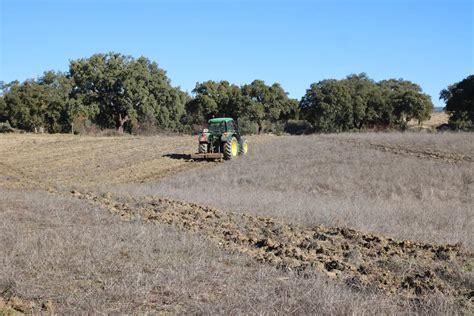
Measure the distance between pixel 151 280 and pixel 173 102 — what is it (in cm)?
5182

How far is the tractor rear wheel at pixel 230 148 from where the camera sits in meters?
25.3

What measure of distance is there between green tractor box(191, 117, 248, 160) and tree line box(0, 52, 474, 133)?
27.6m

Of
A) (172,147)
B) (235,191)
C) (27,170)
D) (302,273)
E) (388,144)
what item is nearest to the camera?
(302,273)

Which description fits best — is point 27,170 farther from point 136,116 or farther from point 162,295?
point 136,116

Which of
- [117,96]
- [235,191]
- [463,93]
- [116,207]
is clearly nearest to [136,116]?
[117,96]

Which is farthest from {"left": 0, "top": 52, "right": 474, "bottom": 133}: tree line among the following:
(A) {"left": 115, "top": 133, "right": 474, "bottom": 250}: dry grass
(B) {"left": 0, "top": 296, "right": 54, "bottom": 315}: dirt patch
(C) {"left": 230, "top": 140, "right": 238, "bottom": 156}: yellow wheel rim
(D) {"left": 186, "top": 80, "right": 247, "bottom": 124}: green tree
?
(B) {"left": 0, "top": 296, "right": 54, "bottom": 315}: dirt patch

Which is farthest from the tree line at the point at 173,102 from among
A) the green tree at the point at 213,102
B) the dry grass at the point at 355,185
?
the dry grass at the point at 355,185

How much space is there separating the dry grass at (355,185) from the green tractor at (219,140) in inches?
31.7

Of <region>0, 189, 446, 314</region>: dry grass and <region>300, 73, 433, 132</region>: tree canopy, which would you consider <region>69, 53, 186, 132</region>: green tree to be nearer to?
<region>300, 73, 433, 132</region>: tree canopy

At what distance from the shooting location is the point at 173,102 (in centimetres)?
5650

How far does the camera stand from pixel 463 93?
172ft

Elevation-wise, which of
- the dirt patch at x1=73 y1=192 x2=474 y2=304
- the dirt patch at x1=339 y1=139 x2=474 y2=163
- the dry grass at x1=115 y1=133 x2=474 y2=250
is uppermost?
the dirt patch at x1=339 y1=139 x2=474 y2=163

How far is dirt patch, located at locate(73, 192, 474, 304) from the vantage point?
235 inches

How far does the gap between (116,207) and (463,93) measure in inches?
1929
